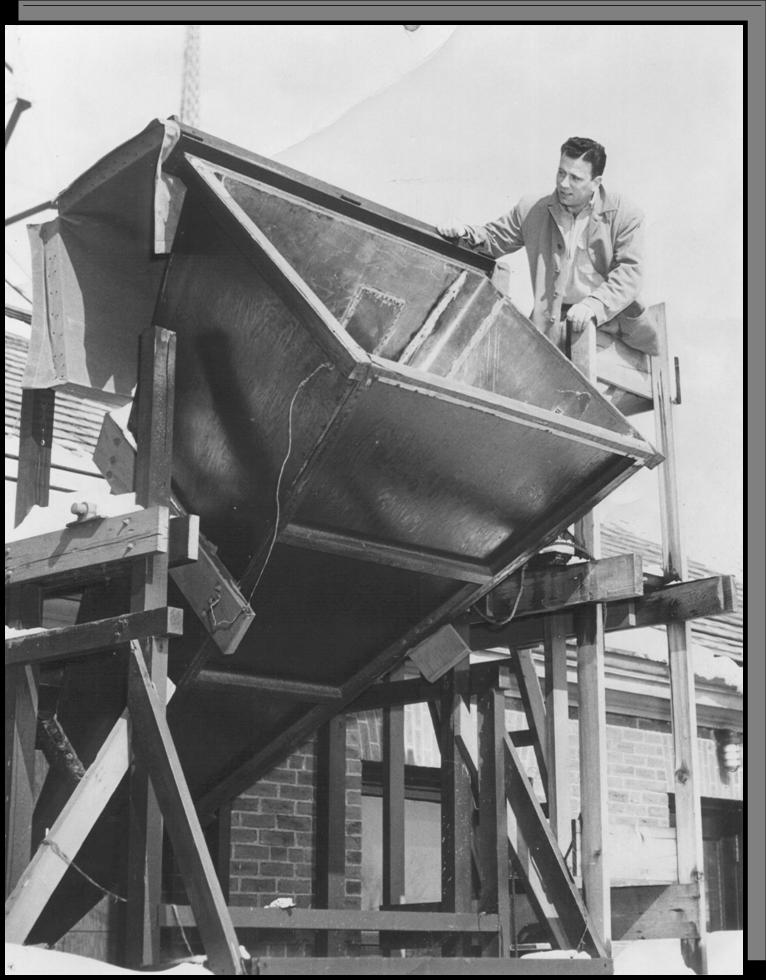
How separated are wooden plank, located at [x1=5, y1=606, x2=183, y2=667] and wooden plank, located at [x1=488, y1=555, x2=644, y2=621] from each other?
190 centimetres

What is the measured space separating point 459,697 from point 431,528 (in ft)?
3.13

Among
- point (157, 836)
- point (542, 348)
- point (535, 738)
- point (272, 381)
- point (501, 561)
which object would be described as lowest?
point (157, 836)

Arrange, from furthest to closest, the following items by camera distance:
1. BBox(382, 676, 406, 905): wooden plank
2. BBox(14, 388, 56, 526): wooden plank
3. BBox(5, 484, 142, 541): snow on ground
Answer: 1. BBox(382, 676, 406, 905): wooden plank
2. BBox(14, 388, 56, 526): wooden plank
3. BBox(5, 484, 142, 541): snow on ground

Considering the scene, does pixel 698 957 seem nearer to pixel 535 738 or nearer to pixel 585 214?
pixel 535 738

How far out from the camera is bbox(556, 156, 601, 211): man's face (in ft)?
19.4

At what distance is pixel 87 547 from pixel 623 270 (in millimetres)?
2826

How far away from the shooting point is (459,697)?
19.2 ft

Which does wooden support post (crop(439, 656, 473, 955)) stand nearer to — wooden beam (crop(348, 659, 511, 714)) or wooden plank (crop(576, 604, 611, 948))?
wooden beam (crop(348, 659, 511, 714))

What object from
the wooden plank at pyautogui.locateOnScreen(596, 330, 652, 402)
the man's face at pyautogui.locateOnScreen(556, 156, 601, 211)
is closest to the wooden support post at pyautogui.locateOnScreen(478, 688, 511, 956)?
the wooden plank at pyautogui.locateOnScreen(596, 330, 652, 402)

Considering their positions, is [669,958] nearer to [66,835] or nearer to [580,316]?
[66,835]

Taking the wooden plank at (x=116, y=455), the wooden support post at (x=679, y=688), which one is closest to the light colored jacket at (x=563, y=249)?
the wooden support post at (x=679, y=688)

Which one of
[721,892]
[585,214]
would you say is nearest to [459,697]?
[585,214]

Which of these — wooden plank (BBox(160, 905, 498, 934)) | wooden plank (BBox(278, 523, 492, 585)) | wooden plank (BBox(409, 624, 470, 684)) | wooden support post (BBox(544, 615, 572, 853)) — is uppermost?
wooden plank (BBox(278, 523, 492, 585))

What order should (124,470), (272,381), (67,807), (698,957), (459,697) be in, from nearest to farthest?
(67,807) → (272,381) → (124,470) → (698,957) → (459,697)
